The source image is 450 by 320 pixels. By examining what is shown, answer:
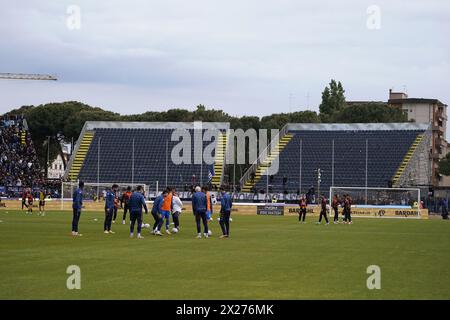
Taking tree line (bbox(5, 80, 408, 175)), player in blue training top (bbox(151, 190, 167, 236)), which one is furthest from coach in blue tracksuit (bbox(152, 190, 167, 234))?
tree line (bbox(5, 80, 408, 175))

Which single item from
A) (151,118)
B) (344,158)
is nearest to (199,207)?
(344,158)

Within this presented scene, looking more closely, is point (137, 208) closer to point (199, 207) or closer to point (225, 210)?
point (199, 207)

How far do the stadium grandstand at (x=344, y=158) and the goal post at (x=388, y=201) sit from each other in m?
14.7

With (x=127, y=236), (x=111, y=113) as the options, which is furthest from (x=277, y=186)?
(x=127, y=236)

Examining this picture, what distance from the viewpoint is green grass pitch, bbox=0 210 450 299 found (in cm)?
1634

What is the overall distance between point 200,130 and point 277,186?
1184 cm

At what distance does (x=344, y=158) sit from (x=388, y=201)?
23.2 m

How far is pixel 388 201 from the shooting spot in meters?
76.8

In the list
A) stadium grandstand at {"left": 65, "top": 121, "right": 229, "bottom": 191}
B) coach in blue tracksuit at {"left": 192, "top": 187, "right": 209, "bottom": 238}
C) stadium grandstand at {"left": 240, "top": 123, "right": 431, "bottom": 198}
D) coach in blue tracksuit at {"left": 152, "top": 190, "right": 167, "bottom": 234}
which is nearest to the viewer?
coach in blue tracksuit at {"left": 192, "top": 187, "right": 209, "bottom": 238}

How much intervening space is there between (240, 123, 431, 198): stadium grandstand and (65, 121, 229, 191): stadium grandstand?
5439 mm

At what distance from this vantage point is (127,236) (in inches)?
1377

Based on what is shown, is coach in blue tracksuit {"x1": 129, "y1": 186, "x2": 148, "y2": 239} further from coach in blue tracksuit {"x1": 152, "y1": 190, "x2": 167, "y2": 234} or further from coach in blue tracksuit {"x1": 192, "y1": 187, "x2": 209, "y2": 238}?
coach in blue tracksuit {"x1": 192, "y1": 187, "x2": 209, "y2": 238}

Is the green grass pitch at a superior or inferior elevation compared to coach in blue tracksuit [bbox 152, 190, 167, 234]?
inferior
